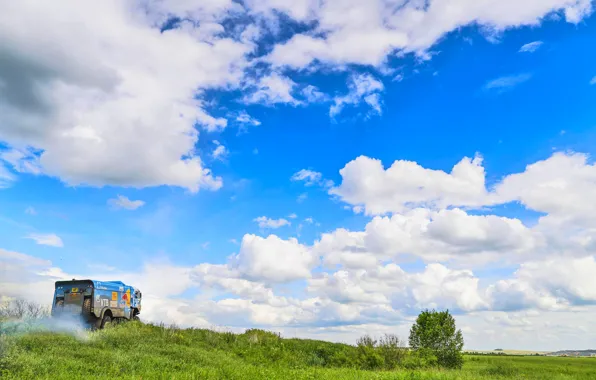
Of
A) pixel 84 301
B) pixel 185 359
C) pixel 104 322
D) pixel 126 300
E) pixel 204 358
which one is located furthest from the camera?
pixel 126 300

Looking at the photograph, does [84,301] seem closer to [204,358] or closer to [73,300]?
[73,300]

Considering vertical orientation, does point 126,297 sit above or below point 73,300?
above

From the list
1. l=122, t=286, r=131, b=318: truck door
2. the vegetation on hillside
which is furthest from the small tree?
l=122, t=286, r=131, b=318: truck door

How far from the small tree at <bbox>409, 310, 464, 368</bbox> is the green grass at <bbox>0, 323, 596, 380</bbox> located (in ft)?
11.1

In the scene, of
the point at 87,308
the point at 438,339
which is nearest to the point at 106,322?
the point at 87,308

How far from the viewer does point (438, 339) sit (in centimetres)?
4091

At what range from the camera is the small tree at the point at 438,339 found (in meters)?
39.7

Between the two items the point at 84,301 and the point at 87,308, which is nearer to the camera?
the point at 87,308

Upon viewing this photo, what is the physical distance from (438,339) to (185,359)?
2638 centimetres

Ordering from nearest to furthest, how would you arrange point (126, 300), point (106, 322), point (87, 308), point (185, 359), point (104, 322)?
point (185, 359) → point (87, 308) → point (104, 322) → point (106, 322) → point (126, 300)

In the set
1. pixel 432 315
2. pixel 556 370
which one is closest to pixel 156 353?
pixel 432 315

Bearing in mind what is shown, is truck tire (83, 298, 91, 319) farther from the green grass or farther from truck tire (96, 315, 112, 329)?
the green grass

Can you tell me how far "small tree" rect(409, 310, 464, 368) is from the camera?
3966cm

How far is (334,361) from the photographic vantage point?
3766cm
